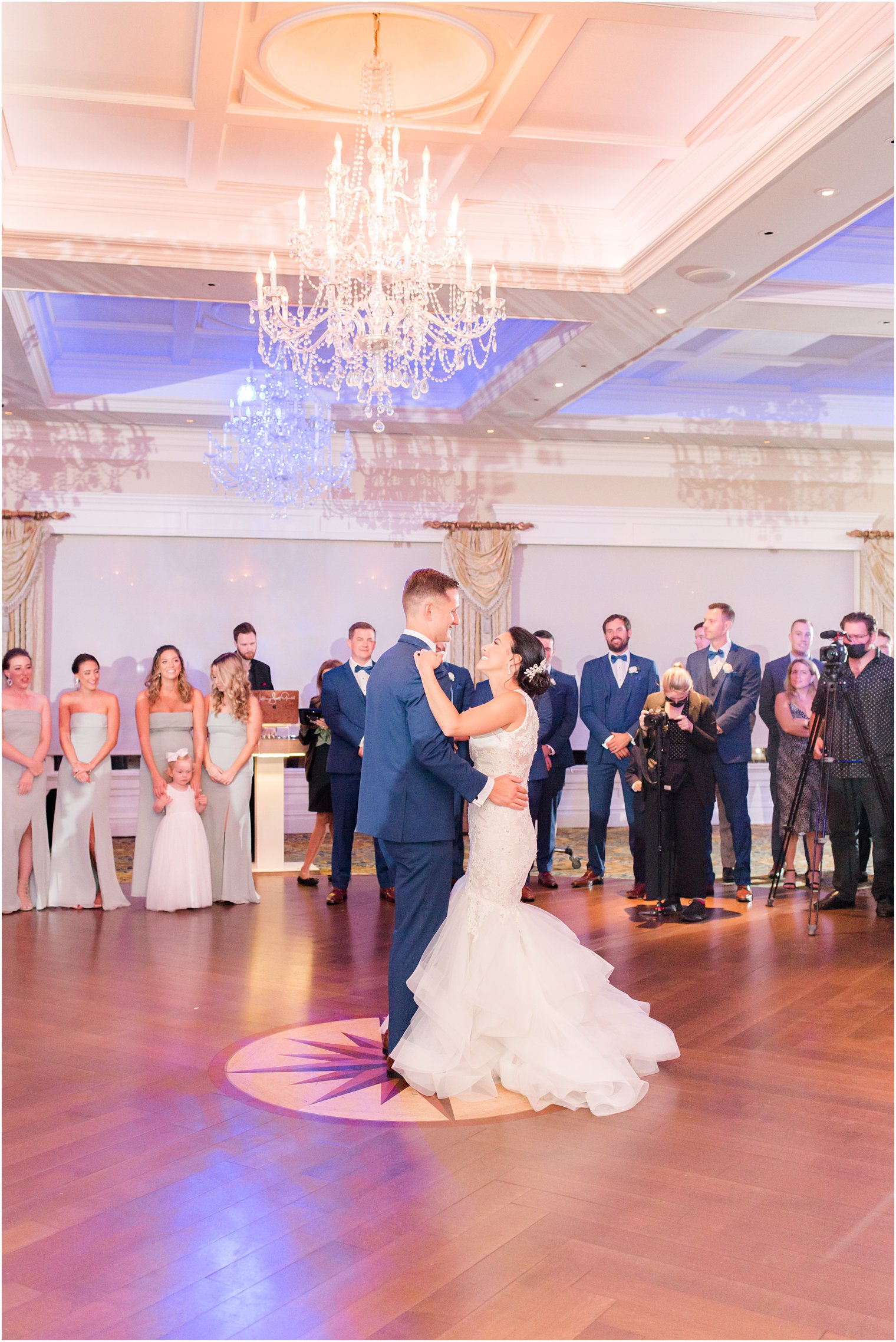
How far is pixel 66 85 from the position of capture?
5.42 meters

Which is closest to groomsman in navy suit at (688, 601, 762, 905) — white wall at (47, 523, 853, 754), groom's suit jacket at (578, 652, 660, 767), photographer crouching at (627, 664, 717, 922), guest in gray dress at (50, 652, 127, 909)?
groom's suit jacket at (578, 652, 660, 767)

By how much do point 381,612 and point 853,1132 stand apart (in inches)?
328

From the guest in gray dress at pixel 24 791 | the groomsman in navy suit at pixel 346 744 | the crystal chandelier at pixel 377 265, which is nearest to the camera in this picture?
the crystal chandelier at pixel 377 265

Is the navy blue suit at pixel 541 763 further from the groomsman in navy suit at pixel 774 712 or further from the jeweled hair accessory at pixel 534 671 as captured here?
the jeweled hair accessory at pixel 534 671

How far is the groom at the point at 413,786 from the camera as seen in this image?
4.04m

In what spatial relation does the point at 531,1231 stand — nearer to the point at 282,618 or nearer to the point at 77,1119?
the point at 77,1119

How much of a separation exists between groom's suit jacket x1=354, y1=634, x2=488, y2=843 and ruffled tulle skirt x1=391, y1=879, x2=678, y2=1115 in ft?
1.34

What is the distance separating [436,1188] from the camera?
3189mm

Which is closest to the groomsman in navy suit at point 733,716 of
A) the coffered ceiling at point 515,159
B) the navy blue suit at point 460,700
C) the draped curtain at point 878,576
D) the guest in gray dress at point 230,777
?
the navy blue suit at point 460,700

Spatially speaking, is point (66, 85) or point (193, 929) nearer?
point (66, 85)

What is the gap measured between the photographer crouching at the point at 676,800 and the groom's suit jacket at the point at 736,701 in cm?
103

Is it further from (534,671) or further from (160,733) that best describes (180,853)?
(534,671)

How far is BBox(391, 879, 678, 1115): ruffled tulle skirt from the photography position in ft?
12.8

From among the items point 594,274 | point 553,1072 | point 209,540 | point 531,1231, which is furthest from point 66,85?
point 209,540
